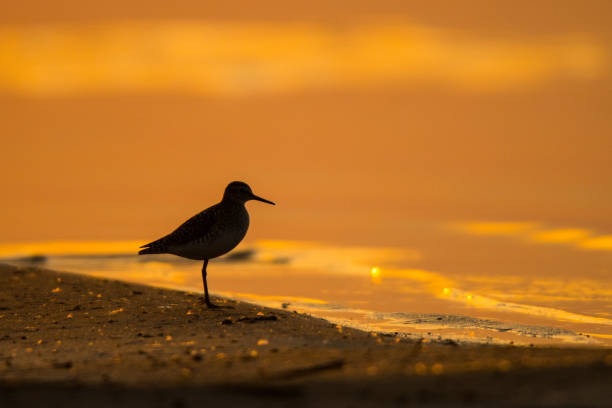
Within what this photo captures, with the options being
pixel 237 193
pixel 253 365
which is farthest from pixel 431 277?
pixel 253 365

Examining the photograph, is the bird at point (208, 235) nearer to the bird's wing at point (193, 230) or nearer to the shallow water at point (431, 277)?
the bird's wing at point (193, 230)

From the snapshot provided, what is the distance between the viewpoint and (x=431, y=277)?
16.5 metres

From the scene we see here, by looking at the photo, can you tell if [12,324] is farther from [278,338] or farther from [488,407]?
[488,407]

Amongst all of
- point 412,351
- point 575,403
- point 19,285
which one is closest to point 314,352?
point 412,351

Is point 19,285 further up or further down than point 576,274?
further down

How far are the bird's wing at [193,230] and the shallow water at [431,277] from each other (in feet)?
5.45

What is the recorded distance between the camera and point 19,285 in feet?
45.9

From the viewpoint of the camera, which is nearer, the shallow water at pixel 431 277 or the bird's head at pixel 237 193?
the shallow water at pixel 431 277

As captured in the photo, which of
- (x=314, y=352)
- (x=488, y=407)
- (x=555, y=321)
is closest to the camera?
(x=488, y=407)

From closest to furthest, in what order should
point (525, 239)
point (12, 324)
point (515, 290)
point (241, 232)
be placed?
point (12, 324)
point (241, 232)
point (515, 290)
point (525, 239)

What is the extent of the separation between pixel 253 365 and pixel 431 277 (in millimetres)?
8983

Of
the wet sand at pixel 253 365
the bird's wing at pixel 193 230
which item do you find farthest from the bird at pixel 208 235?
the wet sand at pixel 253 365

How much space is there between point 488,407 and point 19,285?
972 cm

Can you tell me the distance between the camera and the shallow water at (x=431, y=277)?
12.2m
